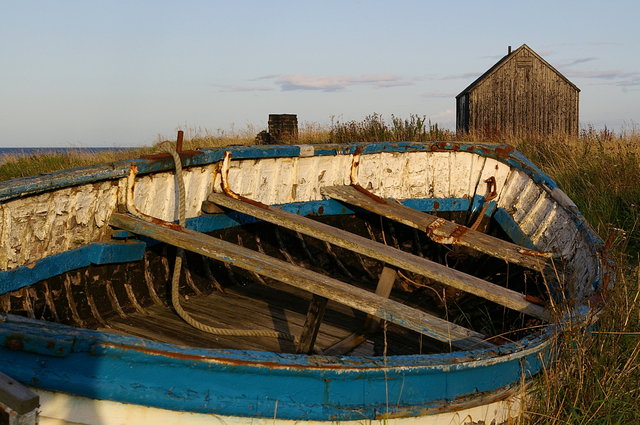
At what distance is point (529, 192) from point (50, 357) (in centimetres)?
430

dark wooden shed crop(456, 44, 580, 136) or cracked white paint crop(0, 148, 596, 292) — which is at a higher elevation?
dark wooden shed crop(456, 44, 580, 136)

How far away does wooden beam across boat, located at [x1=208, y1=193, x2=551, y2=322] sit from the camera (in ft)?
11.0

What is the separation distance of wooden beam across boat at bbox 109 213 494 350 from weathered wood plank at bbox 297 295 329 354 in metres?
0.14

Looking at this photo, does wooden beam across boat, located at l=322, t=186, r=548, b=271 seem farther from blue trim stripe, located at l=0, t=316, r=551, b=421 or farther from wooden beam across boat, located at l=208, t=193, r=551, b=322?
blue trim stripe, located at l=0, t=316, r=551, b=421

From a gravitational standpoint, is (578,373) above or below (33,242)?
below

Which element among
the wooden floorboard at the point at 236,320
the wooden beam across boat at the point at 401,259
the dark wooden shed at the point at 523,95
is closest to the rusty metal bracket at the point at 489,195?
the wooden floorboard at the point at 236,320

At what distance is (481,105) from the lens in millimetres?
24203

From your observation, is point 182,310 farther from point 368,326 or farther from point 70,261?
point 368,326

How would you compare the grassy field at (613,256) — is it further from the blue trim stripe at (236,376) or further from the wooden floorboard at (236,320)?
the wooden floorboard at (236,320)

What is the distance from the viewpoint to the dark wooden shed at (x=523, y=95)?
24156 millimetres

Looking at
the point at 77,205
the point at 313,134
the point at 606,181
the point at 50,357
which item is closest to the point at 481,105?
the point at 313,134

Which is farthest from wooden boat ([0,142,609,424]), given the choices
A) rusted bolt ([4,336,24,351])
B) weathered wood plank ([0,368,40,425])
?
weathered wood plank ([0,368,40,425])

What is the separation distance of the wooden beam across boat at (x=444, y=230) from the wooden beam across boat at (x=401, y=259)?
57 centimetres

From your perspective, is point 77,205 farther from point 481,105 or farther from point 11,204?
point 481,105
